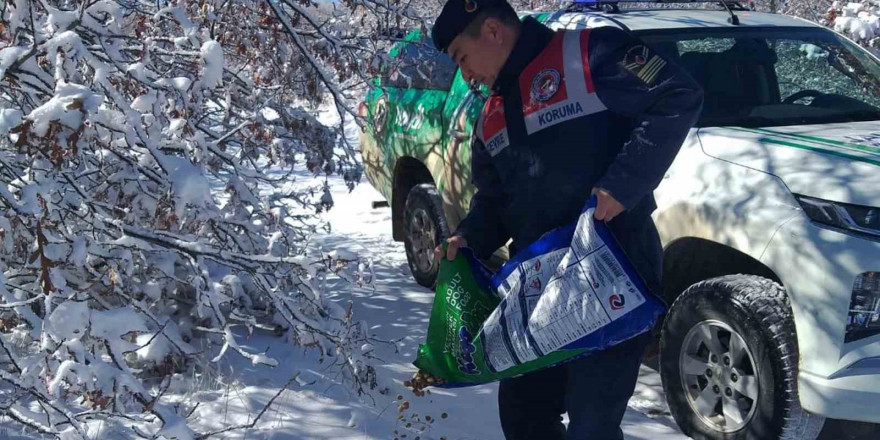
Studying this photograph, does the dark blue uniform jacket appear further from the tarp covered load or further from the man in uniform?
the tarp covered load

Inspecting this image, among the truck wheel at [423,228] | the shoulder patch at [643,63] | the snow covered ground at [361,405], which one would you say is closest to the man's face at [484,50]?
the shoulder patch at [643,63]

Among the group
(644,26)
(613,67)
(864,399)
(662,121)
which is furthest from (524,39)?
(644,26)

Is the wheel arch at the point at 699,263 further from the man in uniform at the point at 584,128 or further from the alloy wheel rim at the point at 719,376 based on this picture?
the man in uniform at the point at 584,128

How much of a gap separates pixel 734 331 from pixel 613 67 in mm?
1490

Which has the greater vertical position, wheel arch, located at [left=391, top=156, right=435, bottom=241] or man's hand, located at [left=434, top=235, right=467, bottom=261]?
man's hand, located at [left=434, top=235, right=467, bottom=261]

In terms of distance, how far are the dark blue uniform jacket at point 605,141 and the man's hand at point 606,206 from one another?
0.01 metres

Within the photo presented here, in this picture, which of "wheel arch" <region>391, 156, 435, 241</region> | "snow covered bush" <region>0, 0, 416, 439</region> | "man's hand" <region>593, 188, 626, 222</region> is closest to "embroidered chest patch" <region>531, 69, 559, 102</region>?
"man's hand" <region>593, 188, 626, 222</region>

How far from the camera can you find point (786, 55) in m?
4.80

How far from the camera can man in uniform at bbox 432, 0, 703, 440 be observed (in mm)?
2561

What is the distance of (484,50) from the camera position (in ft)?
9.07

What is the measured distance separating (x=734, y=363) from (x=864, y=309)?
0.59 m

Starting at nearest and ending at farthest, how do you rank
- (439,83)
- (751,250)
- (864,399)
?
(864,399) → (751,250) → (439,83)

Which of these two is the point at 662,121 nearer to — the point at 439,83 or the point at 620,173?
the point at 620,173

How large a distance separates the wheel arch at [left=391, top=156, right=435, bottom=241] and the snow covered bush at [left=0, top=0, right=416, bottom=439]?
4.06ft
